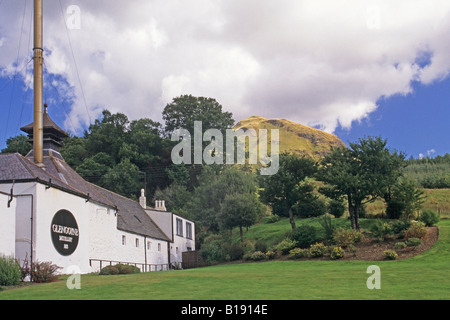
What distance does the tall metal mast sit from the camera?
2938 centimetres

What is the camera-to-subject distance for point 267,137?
18775cm

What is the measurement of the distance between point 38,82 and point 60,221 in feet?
34.4

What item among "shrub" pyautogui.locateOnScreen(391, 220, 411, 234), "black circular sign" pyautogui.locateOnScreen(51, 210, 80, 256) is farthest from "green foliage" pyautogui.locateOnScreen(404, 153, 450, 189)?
"black circular sign" pyautogui.locateOnScreen(51, 210, 80, 256)

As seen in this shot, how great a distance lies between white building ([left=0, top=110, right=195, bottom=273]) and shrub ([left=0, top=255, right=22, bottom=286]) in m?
2.67

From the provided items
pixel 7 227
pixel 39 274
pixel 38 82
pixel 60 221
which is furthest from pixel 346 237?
pixel 38 82

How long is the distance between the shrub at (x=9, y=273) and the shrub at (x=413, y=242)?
23101 mm

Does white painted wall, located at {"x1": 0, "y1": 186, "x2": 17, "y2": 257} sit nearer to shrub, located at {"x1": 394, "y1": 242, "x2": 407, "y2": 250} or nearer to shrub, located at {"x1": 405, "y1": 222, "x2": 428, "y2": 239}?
shrub, located at {"x1": 394, "y1": 242, "x2": 407, "y2": 250}

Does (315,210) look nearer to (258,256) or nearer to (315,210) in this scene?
(315,210)

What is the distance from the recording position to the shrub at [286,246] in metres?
33.9

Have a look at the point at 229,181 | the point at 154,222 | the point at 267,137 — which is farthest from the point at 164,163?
the point at 267,137

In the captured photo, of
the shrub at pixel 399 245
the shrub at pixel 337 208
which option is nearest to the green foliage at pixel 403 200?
the shrub at pixel 399 245

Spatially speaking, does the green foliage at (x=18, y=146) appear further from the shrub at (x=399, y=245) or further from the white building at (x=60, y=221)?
the shrub at (x=399, y=245)

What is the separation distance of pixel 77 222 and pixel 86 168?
41.2 meters
